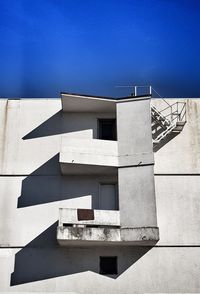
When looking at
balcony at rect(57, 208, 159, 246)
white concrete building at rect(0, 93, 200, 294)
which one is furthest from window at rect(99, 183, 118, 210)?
balcony at rect(57, 208, 159, 246)

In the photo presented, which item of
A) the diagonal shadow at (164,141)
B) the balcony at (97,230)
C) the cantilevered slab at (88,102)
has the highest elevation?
the cantilevered slab at (88,102)

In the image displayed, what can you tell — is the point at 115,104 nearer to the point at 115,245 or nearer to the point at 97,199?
the point at 97,199

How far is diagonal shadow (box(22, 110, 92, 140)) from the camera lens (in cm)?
2219

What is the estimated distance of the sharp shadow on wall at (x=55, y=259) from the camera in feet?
64.1

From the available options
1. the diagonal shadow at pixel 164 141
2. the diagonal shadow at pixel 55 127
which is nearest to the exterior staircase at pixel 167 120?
the diagonal shadow at pixel 164 141

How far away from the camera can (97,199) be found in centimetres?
2097

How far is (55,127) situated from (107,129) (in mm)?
2954

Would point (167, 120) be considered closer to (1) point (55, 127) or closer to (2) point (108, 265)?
(1) point (55, 127)

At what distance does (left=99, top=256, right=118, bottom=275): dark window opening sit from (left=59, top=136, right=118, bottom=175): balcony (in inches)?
172

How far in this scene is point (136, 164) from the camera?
20109 millimetres

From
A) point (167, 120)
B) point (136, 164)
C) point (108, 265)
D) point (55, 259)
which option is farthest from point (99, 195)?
point (167, 120)

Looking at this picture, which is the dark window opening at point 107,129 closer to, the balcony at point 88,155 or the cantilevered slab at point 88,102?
the cantilevered slab at point 88,102

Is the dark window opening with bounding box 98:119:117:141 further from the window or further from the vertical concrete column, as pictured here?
the window

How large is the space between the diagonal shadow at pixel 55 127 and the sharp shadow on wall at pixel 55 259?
219 inches
